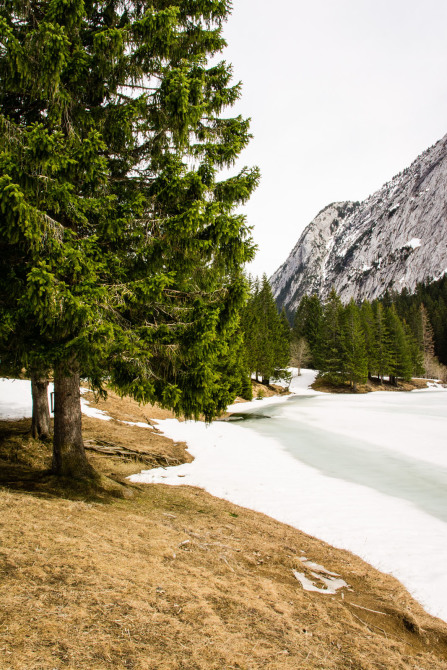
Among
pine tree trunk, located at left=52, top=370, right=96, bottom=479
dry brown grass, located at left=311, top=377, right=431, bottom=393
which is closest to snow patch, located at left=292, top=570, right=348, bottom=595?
pine tree trunk, located at left=52, top=370, right=96, bottom=479

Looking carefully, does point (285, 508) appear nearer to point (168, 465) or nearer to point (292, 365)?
point (168, 465)

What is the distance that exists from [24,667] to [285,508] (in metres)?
7.20

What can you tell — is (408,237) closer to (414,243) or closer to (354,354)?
(414,243)

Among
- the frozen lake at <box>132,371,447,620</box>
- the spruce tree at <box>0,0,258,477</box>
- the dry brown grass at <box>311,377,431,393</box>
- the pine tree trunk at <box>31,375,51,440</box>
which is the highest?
the spruce tree at <box>0,0,258,477</box>

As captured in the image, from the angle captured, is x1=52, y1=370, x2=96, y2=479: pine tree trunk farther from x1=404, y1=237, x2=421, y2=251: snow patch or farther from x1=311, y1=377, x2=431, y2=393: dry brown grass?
x1=404, y1=237, x2=421, y2=251: snow patch

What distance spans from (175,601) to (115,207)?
6270 millimetres

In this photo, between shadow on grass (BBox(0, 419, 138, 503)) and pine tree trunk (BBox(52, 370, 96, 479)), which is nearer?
shadow on grass (BBox(0, 419, 138, 503))

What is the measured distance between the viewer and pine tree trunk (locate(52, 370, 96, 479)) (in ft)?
23.0

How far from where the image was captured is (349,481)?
1154 centimetres

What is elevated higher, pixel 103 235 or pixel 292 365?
pixel 103 235

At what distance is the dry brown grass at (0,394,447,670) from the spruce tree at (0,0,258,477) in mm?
2156

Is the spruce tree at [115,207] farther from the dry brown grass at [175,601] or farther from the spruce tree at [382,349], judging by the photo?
the spruce tree at [382,349]

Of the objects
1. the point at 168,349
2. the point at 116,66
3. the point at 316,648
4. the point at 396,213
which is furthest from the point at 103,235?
the point at 396,213

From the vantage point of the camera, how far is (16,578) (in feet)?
11.0
